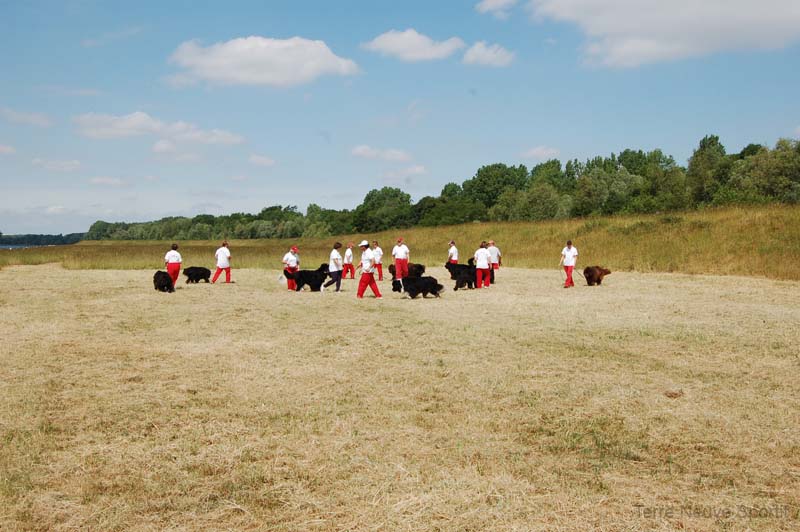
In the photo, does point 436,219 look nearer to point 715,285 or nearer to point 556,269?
point 556,269

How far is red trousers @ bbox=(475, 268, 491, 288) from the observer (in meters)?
19.5

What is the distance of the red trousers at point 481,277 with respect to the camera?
64.0 feet

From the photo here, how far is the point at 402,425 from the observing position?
5785 millimetres

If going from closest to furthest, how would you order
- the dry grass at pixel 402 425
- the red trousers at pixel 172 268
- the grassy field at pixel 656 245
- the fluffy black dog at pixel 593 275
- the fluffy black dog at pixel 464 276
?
the dry grass at pixel 402 425 → the red trousers at pixel 172 268 → the fluffy black dog at pixel 464 276 → the fluffy black dog at pixel 593 275 → the grassy field at pixel 656 245

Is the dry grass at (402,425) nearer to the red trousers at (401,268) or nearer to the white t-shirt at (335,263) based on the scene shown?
the red trousers at (401,268)

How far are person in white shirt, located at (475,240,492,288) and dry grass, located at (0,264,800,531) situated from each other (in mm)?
6930

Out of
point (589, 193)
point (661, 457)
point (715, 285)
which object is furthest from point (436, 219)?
point (661, 457)

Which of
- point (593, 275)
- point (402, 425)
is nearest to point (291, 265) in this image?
point (593, 275)

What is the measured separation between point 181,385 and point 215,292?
Answer: 11705 millimetres

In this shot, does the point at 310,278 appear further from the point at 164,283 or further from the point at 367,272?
the point at 164,283

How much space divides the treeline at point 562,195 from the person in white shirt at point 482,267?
23761mm

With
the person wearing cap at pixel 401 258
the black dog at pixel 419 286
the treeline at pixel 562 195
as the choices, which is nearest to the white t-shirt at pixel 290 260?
the person wearing cap at pixel 401 258

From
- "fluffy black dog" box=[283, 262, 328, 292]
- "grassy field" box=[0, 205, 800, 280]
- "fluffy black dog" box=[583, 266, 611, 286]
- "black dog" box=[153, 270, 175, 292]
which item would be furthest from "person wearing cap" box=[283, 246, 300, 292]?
"grassy field" box=[0, 205, 800, 280]

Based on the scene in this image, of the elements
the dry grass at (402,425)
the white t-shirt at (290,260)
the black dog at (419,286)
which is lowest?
the dry grass at (402,425)
